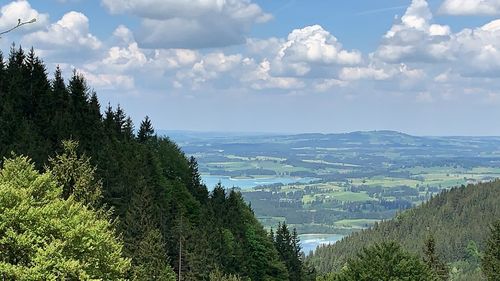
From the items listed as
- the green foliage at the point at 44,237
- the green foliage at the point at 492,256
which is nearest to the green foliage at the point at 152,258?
the green foliage at the point at 44,237

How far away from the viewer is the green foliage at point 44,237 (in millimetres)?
27203

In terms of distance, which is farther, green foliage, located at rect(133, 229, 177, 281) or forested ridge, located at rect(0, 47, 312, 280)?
forested ridge, located at rect(0, 47, 312, 280)

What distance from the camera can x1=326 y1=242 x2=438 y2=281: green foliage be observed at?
46.7m

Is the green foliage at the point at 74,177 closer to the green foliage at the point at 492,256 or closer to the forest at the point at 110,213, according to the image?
the forest at the point at 110,213

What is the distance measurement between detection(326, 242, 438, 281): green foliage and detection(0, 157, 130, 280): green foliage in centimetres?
2290

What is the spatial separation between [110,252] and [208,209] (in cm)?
4819

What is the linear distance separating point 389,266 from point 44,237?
28922 mm

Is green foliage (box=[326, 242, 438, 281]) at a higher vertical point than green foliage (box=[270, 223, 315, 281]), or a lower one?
higher

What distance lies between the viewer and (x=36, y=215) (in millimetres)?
28047

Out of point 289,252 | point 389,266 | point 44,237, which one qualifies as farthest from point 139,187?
point 289,252

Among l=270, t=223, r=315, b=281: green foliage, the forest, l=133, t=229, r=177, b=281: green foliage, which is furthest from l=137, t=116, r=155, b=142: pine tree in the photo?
l=133, t=229, r=177, b=281: green foliage

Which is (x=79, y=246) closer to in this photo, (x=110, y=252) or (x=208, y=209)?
(x=110, y=252)

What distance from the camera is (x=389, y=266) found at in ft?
155

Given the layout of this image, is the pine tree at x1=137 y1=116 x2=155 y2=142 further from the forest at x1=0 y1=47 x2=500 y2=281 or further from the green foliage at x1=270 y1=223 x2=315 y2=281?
the green foliage at x1=270 y1=223 x2=315 y2=281
